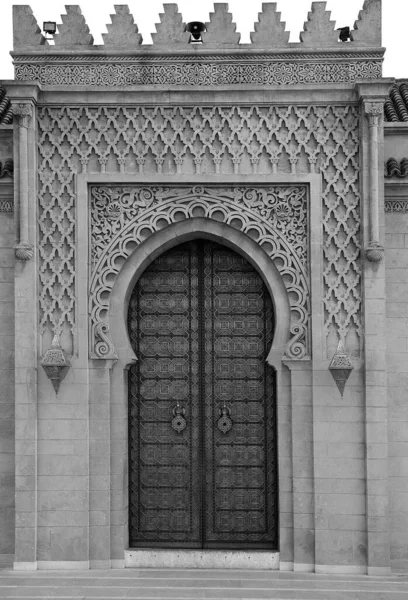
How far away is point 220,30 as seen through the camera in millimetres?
8953

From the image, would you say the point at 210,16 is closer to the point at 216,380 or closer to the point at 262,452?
the point at 216,380

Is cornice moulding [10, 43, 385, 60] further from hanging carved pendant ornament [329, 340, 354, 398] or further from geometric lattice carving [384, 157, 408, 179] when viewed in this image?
hanging carved pendant ornament [329, 340, 354, 398]

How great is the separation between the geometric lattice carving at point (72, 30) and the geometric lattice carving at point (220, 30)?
52.0 inches

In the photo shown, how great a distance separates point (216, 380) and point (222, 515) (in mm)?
1511

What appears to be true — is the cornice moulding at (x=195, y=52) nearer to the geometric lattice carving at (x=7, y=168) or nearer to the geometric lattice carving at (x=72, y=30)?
the geometric lattice carving at (x=72, y=30)

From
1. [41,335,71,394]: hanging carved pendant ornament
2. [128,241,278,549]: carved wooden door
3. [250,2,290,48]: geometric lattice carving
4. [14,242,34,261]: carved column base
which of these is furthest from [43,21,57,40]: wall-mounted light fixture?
[41,335,71,394]: hanging carved pendant ornament

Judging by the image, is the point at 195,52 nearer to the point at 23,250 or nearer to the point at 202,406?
the point at 23,250

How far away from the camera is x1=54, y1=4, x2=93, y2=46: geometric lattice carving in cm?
898

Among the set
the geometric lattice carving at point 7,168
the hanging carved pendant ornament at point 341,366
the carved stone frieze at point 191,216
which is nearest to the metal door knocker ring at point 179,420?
the carved stone frieze at point 191,216

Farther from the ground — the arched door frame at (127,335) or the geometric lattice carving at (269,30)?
the geometric lattice carving at (269,30)

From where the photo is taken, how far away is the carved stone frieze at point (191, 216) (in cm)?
890

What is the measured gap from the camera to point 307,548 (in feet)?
28.6

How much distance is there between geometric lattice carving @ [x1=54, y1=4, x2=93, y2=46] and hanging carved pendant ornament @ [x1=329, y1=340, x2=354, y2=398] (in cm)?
436

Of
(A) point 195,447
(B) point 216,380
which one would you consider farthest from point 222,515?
(B) point 216,380
